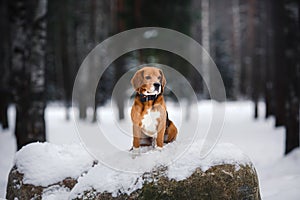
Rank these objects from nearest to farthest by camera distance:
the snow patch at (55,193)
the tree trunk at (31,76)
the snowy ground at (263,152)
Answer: the snow patch at (55,193) < the snowy ground at (263,152) < the tree trunk at (31,76)

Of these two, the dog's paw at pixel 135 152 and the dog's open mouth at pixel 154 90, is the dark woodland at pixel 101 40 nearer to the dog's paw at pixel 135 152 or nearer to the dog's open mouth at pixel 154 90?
the dog's paw at pixel 135 152

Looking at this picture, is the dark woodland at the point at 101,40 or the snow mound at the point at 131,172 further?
the dark woodland at the point at 101,40

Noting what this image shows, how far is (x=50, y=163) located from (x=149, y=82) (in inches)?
78.2

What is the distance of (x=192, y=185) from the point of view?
356 cm

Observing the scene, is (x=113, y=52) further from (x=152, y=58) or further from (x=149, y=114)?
(x=149, y=114)

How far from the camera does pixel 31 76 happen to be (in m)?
6.98

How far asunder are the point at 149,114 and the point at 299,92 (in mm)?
5771

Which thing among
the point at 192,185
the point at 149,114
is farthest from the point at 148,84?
the point at 192,185

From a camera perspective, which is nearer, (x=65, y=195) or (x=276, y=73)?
(x=65, y=195)

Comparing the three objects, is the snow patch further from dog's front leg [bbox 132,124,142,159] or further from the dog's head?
the dog's head

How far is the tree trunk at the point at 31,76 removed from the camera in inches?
270

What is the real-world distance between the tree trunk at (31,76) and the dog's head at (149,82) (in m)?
3.97


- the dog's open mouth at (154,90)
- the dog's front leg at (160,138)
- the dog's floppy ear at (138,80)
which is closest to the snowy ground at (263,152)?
the dog's front leg at (160,138)

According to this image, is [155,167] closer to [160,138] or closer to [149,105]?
[160,138]
